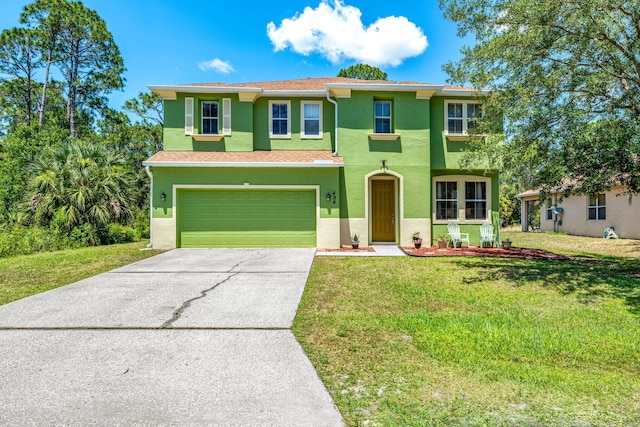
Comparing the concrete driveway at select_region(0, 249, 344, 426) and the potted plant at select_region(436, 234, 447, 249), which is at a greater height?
the potted plant at select_region(436, 234, 447, 249)

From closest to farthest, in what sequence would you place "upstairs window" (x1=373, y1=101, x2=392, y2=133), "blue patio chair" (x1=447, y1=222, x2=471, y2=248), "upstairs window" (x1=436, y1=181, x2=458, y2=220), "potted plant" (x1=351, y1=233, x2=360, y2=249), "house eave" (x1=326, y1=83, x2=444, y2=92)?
1. "potted plant" (x1=351, y1=233, x2=360, y2=249)
2. "house eave" (x1=326, y1=83, x2=444, y2=92)
3. "blue patio chair" (x1=447, y1=222, x2=471, y2=248)
4. "upstairs window" (x1=373, y1=101, x2=392, y2=133)
5. "upstairs window" (x1=436, y1=181, x2=458, y2=220)

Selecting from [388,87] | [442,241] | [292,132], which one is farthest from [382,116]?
[442,241]

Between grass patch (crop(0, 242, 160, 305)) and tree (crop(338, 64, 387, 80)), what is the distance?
73.3ft

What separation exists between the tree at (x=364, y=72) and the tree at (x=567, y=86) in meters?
20.2

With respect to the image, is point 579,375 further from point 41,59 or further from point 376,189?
point 41,59

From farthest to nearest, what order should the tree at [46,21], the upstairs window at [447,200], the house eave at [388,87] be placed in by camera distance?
the tree at [46,21] < the upstairs window at [447,200] < the house eave at [388,87]

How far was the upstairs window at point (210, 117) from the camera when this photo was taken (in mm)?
13383

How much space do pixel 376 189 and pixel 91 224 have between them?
11.6 metres

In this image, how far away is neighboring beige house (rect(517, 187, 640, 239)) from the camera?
16750 millimetres

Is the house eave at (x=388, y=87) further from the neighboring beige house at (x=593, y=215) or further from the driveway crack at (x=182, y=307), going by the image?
the driveway crack at (x=182, y=307)

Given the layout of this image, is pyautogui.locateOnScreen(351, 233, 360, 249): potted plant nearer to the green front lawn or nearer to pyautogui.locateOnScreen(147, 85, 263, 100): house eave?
the green front lawn

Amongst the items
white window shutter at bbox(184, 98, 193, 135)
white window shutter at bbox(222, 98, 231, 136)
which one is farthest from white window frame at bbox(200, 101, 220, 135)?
white window shutter at bbox(184, 98, 193, 135)

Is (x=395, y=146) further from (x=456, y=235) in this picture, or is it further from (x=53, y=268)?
(x=53, y=268)

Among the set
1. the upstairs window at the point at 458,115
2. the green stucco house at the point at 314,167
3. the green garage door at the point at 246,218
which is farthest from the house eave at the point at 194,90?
the upstairs window at the point at 458,115
